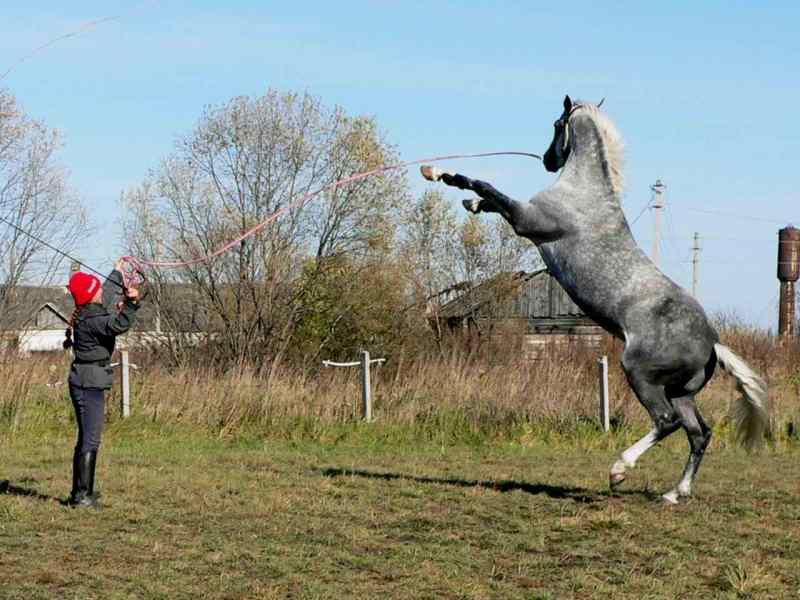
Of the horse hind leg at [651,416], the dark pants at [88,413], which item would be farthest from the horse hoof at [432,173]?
the dark pants at [88,413]

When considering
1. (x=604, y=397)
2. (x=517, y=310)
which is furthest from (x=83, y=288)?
(x=517, y=310)

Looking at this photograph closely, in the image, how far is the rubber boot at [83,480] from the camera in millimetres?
8703

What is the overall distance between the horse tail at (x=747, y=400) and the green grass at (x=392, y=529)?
0.56m

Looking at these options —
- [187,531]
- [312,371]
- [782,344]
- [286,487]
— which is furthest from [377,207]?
[187,531]

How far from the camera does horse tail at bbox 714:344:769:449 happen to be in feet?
29.2

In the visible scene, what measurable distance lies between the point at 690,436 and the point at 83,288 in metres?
4.98

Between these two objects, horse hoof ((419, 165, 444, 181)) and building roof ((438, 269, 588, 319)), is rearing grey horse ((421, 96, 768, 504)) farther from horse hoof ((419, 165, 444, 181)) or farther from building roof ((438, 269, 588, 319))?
building roof ((438, 269, 588, 319))

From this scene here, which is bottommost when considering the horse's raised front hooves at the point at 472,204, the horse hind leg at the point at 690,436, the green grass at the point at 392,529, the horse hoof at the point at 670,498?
the green grass at the point at 392,529

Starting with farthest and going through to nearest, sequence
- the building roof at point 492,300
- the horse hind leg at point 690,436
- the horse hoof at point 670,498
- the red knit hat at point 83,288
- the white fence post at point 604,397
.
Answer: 1. the building roof at point 492,300
2. the white fence post at point 604,397
3. the horse hind leg at point 690,436
4. the horse hoof at point 670,498
5. the red knit hat at point 83,288

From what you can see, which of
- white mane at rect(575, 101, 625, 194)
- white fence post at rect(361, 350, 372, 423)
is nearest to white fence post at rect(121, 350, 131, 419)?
white fence post at rect(361, 350, 372, 423)

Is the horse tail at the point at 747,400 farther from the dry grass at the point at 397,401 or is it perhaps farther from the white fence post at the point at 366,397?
the white fence post at the point at 366,397

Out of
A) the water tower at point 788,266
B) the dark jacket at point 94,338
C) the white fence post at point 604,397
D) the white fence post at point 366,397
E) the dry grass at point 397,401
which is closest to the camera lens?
the dark jacket at point 94,338

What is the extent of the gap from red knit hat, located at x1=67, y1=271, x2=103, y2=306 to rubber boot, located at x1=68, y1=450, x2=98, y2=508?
1190 millimetres

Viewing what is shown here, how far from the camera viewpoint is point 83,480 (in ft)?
28.6
